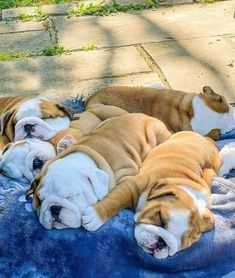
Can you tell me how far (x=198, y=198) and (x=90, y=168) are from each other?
0.49 meters

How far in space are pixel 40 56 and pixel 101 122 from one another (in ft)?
5.80

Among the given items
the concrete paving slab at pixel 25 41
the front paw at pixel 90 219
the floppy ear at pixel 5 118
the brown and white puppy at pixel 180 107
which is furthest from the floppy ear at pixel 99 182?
the concrete paving slab at pixel 25 41

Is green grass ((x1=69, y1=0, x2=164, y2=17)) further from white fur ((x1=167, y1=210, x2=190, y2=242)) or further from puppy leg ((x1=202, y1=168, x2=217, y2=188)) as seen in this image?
white fur ((x1=167, y1=210, x2=190, y2=242))

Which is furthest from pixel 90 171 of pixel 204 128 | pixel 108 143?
pixel 204 128

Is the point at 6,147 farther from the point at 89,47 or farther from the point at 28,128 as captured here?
the point at 89,47

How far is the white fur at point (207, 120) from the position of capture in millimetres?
3729

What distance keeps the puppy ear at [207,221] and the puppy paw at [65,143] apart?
0.80 m

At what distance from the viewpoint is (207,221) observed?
9.12 feet

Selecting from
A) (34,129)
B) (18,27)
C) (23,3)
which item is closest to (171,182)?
(34,129)

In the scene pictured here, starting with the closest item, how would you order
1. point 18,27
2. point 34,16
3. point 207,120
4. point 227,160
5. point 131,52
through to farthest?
point 227,160, point 207,120, point 131,52, point 18,27, point 34,16

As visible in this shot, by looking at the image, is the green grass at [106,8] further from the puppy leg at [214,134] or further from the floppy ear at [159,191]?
the floppy ear at [159,191]

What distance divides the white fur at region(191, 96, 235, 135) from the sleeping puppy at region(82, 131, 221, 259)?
587 millimetres

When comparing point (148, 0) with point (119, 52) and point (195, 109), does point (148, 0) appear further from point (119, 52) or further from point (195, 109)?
point (195, 109)

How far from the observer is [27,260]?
2.73 metres
